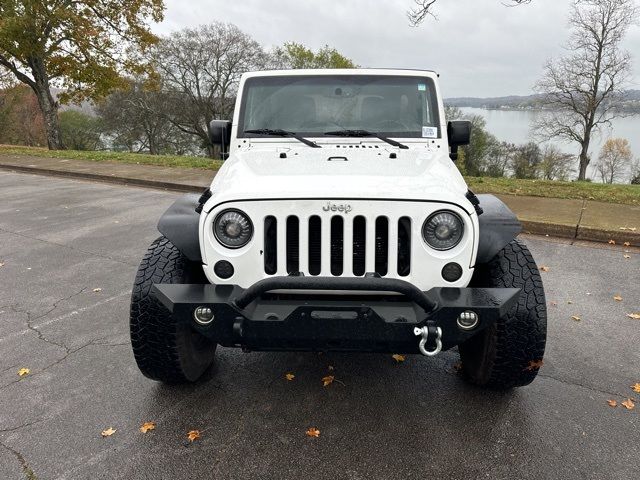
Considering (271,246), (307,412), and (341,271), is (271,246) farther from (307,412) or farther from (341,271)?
(307,412)

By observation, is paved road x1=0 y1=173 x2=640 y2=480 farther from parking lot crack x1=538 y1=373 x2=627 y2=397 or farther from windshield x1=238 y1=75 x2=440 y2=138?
windshield x1=238 y1=75 x2=440 y2=138

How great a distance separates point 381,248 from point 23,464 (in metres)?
2.08

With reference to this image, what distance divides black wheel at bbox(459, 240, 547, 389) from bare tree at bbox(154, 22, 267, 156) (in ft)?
92.9

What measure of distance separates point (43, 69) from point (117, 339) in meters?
20.5

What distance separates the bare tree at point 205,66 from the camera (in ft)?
97.2

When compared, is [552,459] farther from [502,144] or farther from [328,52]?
[502,144]

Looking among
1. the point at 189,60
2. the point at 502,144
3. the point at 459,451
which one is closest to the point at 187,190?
the point at 459,451

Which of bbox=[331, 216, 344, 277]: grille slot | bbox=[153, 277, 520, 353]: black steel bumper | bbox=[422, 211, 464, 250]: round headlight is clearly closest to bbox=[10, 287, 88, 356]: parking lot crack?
bbox=[153, 277, 520, 353]: black steel bumper

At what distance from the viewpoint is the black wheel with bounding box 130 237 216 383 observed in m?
2.55

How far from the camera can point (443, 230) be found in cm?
225

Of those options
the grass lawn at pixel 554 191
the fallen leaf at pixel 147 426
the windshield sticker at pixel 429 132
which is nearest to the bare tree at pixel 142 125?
the grass lawn at pixel 554 191

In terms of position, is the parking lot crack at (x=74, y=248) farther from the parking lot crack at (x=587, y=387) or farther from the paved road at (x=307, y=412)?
the parking lot crack at (x=587, y=387)

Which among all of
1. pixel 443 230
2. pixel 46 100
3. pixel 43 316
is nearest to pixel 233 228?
pixel 443 230

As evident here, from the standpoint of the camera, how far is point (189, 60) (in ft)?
99.2
